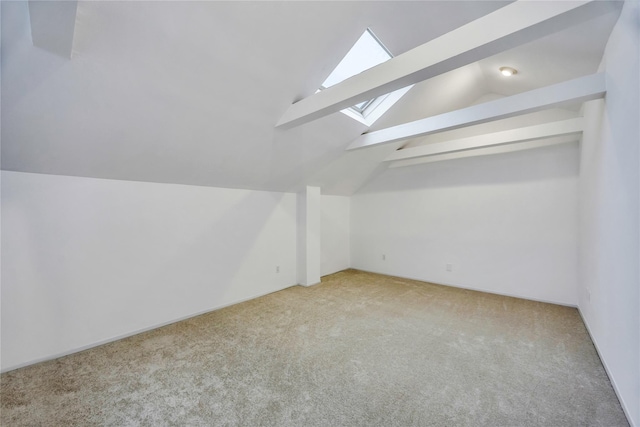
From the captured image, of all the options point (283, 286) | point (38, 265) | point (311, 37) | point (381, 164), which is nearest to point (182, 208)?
point (38, 265)

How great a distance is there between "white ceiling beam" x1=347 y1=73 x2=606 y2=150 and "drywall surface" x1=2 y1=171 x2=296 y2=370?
2.35m

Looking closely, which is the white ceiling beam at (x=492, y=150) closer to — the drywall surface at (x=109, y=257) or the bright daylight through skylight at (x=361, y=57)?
A: the bright daylight through skylight at (x=361, y=57)

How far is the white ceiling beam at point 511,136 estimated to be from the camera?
285 centimetres

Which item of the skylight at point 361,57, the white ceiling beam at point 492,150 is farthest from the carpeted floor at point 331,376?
the skylight at point 361,57

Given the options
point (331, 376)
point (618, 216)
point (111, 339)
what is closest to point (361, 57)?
point (618, 216)

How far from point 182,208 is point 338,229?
3.25 metres

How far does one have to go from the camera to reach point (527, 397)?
1.70 meters

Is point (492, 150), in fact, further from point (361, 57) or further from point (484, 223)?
point (361, 57)

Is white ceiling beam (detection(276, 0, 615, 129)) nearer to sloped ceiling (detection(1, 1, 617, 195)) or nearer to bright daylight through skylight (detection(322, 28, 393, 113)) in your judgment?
sloped ceiling (detection(1, 1, 617, 195))

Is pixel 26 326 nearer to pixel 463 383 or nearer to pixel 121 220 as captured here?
pixel 121 220

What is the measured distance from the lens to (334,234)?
17.6ft

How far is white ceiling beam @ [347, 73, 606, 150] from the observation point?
1969 millimetres

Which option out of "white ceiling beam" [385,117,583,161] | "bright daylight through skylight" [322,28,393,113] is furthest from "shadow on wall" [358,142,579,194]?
"bright daylight through skylight" [322,28,393,113]

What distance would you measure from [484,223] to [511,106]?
2.24 m
